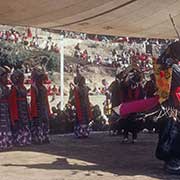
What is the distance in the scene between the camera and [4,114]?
9781 mm

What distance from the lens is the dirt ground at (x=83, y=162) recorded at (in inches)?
267

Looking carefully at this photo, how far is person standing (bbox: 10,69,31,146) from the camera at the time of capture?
10.1 meters

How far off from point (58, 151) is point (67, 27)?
136 inches

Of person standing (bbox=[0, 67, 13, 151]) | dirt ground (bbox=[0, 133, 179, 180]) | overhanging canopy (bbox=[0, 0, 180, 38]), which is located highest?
overhanging canopy (bbox=[0, 0, 180, 38])

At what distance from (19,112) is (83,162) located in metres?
2.72

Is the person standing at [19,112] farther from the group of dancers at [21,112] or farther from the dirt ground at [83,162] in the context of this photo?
the dirt ground at [83,162]

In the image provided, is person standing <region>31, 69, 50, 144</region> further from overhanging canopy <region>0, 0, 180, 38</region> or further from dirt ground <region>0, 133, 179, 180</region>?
overhanging canopy <region>0, 0, 180, 38</region>

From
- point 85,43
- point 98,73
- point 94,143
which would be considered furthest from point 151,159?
point 85,43

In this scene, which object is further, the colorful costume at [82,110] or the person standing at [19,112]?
the colorful costume at [82,110]

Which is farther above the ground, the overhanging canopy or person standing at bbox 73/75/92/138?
the overhanging canopy

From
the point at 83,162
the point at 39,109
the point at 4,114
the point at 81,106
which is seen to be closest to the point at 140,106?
the point at 83,162

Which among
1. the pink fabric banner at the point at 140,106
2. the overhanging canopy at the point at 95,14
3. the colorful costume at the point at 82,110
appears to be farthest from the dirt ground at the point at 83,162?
the overhanging canopy at the point at 95,14

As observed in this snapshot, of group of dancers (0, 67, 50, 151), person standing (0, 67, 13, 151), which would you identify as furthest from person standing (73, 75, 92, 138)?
person standing (0, 67, 13, 151)

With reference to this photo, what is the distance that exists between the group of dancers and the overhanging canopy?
119cm
